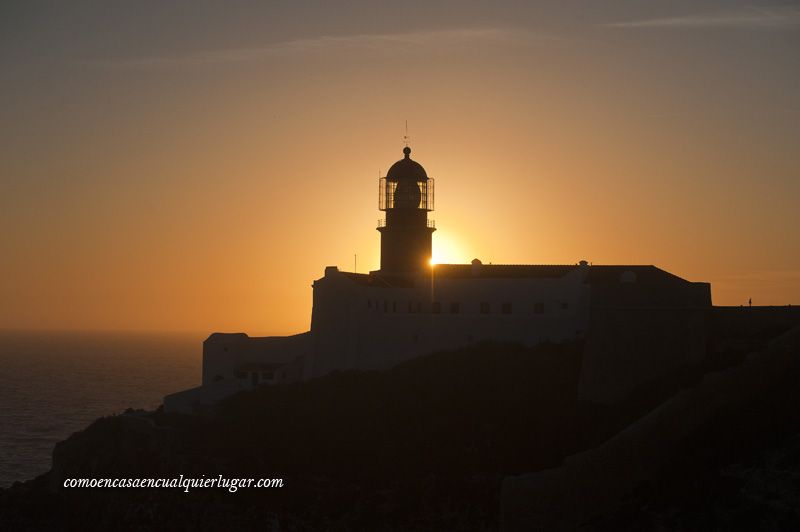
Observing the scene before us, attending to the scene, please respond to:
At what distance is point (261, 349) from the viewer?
187 ft

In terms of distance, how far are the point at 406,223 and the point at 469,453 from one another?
17.1 meters

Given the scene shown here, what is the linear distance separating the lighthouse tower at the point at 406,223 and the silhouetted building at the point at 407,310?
5 cm

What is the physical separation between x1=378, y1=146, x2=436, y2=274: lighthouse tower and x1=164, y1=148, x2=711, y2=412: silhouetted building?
52 mm

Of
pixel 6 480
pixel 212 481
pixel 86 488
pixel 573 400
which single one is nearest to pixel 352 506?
pixel 212 481

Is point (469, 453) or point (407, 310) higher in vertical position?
point (407, 310)

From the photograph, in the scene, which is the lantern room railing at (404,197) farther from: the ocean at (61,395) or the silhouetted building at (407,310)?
the ocean at (61,395)

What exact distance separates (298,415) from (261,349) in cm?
837

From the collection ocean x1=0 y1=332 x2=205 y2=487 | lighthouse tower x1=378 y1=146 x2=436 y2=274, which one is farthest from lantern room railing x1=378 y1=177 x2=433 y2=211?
ocean x1=0 y1=332 x2=205 y2=487

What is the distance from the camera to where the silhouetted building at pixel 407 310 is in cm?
5178

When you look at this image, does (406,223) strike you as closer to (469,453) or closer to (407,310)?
(407,310)

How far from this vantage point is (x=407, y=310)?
175 ft

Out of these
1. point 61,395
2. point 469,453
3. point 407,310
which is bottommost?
point 469,453

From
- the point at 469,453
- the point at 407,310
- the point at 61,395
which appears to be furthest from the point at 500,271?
the point at 61,395

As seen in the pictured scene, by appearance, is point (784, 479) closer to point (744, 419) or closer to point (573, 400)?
point (744, 419)
